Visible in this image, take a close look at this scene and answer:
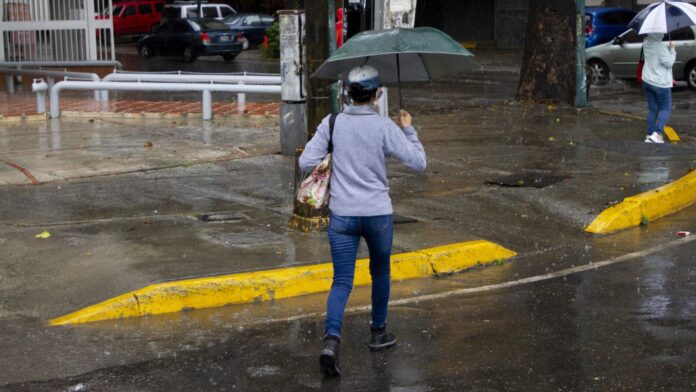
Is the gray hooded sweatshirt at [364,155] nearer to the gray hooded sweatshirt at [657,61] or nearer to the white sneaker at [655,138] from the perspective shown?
the gray hooded sweatshirt at [657,61]

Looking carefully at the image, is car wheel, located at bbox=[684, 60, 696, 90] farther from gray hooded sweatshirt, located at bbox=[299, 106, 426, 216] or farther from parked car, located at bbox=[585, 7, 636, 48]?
gray hooded sweatshirt, located at bbox=[299, 106, 426, 216]

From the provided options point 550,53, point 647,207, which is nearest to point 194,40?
point 550,53

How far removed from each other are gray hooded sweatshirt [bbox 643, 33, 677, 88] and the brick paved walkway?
6278mm

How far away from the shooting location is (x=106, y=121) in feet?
54.0

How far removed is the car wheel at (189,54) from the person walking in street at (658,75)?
79.7 ft

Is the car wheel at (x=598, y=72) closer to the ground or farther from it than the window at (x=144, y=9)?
closer to the ground

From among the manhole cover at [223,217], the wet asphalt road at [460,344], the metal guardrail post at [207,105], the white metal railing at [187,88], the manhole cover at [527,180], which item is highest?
the white metal railing at [187,88]

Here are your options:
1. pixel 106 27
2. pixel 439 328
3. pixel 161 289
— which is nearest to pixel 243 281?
pixel 161 289

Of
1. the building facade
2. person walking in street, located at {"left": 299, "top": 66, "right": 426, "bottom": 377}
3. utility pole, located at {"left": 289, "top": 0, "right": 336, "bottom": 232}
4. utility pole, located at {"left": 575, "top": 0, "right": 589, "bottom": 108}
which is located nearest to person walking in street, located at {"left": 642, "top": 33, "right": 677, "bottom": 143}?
utility pole, located at {"left": 575, "top": 0, "right": 589, "bottom": 108}

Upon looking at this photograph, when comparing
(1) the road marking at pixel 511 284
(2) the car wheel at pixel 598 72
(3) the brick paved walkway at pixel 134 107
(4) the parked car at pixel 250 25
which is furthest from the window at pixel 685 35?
(4) the parked car at pixel 250 25

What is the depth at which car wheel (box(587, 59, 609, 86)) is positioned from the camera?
77.9 ft

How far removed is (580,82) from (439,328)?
12.1 metres

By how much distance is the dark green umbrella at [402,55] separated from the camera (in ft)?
21.3

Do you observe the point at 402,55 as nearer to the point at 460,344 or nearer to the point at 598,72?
the point at 460,344
